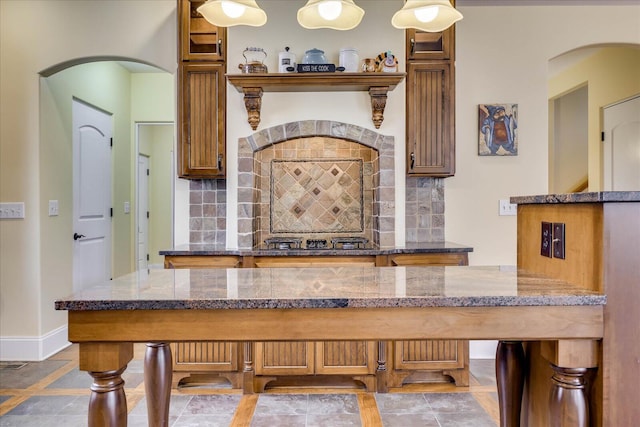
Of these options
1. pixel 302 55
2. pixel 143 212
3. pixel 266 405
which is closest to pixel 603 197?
pixel 266 405

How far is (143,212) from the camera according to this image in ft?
20.7

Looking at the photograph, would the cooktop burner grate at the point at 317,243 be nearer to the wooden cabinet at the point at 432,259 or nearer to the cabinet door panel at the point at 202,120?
the wooden cabinet at the point at 432,259

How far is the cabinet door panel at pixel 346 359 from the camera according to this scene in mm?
2846

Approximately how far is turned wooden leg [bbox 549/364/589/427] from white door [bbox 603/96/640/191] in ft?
11.6

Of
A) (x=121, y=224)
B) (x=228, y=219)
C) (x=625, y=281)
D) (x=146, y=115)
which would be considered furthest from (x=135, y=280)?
(x=146, y=115)

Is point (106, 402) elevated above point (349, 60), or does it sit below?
below

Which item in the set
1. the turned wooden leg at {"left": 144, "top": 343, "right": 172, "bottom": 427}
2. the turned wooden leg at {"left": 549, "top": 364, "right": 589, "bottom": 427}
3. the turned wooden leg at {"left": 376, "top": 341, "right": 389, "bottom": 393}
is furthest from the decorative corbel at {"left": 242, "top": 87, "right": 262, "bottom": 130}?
the turned wooden leg at {"left": 549, "top": 364, "right": 589, "bottom": 427}

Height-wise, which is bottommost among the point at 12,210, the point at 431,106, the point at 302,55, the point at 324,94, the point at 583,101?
the point at 12,210

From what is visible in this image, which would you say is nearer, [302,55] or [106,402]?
[106,402]

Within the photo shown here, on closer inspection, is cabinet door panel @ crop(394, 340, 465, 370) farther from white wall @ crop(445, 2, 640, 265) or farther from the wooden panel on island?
the wooden panel on island

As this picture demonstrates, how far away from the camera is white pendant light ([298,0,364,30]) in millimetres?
1947

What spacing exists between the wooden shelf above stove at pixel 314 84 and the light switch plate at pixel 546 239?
1746 millimetres

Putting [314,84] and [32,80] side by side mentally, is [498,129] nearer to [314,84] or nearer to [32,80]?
[314,84]

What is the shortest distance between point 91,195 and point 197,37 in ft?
6.63
